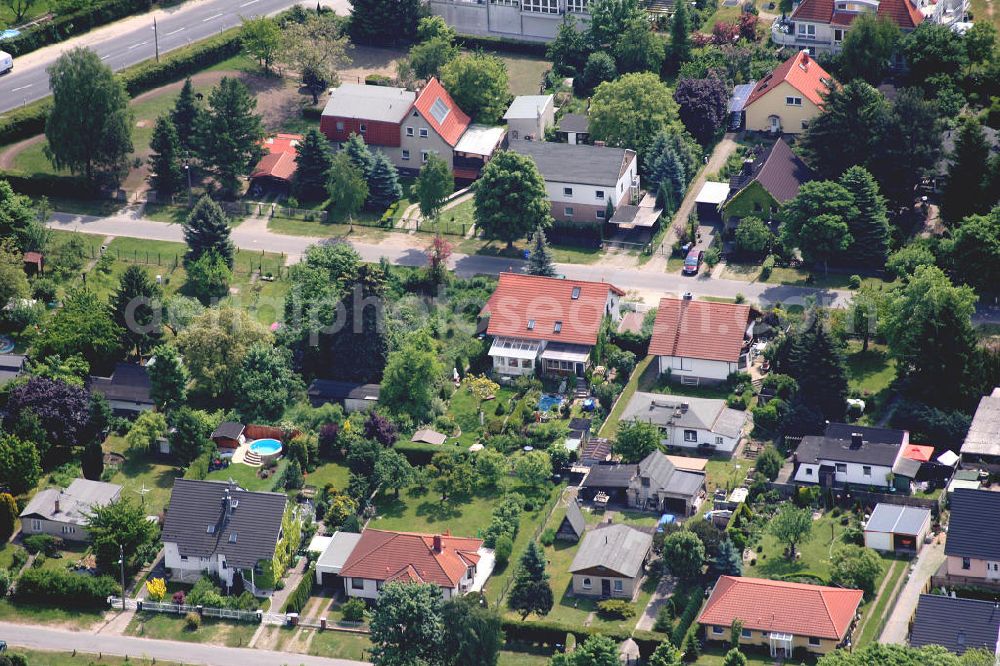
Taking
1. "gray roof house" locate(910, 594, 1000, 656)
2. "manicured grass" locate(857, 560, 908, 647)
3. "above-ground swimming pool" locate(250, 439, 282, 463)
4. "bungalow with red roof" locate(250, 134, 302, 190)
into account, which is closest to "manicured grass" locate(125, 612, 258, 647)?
"above-ground swimming pool" locate(250, 439, 282, 463)

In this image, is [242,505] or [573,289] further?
[573,289]

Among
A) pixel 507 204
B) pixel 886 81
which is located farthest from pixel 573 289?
pixel 886 81

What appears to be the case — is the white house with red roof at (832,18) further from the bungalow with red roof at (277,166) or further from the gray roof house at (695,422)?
the gray roof house at (695,422)

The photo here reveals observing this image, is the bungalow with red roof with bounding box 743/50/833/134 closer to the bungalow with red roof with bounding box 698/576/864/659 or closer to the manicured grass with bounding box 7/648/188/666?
the bungalow with red roof with bounding box 698/576/864/659

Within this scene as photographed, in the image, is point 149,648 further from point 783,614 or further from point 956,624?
point 956,624

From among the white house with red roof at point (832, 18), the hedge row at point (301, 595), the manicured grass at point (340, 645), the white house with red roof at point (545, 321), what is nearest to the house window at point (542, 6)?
the white house with red roof at point (832, 18)

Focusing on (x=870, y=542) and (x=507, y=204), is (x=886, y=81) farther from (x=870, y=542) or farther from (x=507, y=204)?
(x=870, y=542)
